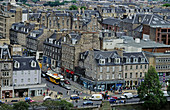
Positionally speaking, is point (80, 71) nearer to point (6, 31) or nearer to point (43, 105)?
point (43, 105)

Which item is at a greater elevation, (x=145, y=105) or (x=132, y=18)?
(x=132, y=18)

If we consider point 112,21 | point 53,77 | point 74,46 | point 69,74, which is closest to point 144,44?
point 74,46

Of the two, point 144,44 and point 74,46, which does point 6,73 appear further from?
point 144,44

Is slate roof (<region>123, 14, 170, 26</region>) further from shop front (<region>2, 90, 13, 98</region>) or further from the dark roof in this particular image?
shop front (<region>2, 90, 13, 98</region>)

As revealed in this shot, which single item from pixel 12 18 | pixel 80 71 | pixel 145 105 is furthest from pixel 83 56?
pixel 12 18

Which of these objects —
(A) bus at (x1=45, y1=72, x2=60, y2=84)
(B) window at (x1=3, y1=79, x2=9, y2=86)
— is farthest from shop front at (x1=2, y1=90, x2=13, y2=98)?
(A) bus at (x1=45, y1=72, x2=60, y2=84)

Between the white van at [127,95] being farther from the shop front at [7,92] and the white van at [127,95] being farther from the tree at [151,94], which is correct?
the shop front at [7,92]

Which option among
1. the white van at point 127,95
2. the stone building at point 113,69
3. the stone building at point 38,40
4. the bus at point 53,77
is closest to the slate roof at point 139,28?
the stone building at point 38,40
